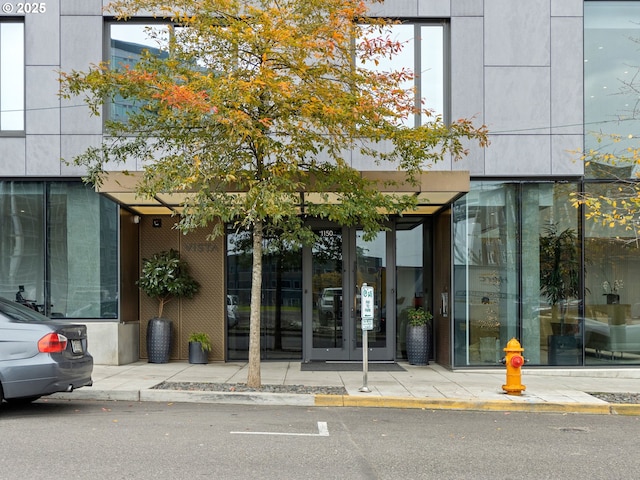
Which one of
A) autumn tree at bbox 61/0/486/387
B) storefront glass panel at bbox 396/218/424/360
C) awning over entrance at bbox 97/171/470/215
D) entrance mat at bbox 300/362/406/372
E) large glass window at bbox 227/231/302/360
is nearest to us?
autumn tree at bbox 61/0/486/387

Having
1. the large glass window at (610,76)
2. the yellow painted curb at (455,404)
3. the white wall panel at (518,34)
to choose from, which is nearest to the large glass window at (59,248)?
the yellow painted curb at (455,404)

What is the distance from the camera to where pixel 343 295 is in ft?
48.7

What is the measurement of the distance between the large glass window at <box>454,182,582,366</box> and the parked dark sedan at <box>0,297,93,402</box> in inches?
298

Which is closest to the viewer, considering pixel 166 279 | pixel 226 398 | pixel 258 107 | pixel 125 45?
pixel 226 398

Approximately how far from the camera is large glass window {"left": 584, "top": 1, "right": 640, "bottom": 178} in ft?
45.5

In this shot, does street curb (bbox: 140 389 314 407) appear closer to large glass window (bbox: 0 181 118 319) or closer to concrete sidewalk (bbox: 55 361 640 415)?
concrete sidewalk (bbox: 55 361 640 415)

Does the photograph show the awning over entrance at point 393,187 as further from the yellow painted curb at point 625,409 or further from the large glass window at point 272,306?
the yellow painted curb at point 625,409

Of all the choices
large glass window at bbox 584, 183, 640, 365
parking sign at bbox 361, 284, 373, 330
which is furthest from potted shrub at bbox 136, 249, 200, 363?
large glass window at bbox 584, 183, 640, 365

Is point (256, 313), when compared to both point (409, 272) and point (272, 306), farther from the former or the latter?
point (409, 272)

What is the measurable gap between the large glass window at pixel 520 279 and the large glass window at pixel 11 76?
878cm

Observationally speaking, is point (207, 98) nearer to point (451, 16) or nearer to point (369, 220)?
point (369, 220)

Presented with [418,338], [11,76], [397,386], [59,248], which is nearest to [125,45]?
[11,76]

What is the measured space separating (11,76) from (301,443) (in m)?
10.4

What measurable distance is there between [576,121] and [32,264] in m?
10.9
